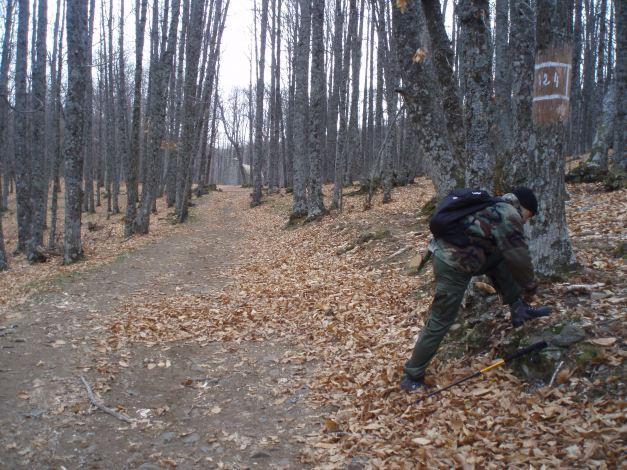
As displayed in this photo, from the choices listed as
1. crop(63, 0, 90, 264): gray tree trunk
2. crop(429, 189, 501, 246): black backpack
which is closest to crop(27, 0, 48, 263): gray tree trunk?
crop(63, 0, 90, 264): gray tree trunk

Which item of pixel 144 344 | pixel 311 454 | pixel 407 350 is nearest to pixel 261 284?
pixel 144 344

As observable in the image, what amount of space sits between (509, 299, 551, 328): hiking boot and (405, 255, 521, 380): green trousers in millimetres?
75

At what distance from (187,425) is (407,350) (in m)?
2.55

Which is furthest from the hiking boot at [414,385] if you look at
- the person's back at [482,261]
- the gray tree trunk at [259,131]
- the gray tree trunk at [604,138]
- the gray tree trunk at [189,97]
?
the gray tree trunk at [259,131]

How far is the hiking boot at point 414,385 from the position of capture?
14.5 ft

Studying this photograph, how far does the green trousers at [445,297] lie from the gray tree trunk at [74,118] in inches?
428

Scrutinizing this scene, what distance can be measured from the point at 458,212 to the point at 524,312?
1.29m

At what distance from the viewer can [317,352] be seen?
603 centimetres

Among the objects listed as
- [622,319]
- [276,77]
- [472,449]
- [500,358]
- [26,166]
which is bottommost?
[472,449]

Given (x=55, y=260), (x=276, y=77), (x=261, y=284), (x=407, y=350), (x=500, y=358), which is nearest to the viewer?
(x=500, y=358)

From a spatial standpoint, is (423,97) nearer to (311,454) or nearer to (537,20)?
(537,20)

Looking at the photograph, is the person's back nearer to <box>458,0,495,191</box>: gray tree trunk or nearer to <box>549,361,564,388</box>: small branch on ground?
<box>549,361,564,388</box>: small branch on ground

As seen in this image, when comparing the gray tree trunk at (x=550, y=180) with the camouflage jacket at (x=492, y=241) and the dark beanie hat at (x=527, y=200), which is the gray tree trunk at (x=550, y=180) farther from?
the camouflage jacket at (x=492, y=241)

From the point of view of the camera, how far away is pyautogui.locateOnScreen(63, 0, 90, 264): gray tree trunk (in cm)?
1174
